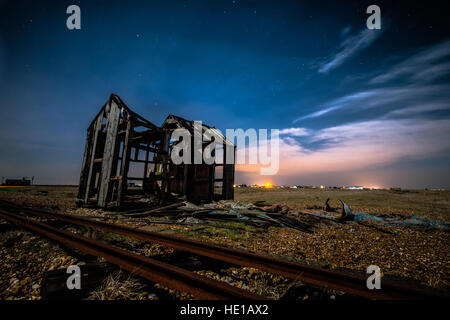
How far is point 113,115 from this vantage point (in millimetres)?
10406

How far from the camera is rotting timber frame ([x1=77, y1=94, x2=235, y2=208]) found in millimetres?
9578

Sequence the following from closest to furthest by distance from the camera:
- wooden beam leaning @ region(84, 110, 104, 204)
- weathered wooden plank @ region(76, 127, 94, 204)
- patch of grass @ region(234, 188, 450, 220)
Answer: wooden beam leaning @ region(84, 110, 104, 204) → weathered wooden plank @ region(76, 127, 94, 204) → patch of grass @ region(234, 188, 450, 220)

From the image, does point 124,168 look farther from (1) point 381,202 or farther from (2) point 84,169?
(1) point 381,202

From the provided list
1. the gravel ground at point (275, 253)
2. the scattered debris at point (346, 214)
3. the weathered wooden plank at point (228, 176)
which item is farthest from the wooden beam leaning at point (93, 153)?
the scattered debris at point (346, 214)

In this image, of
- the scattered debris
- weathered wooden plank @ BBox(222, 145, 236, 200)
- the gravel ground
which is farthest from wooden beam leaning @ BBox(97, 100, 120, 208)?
the scattered debris

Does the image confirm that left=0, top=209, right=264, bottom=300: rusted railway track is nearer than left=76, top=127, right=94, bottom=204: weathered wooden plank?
Yes

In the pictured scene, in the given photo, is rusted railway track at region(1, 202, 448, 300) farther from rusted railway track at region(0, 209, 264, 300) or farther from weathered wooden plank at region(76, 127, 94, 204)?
weathered wooden plank at region(76, 127, 94, 204)

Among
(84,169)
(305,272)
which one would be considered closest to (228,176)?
(84,169)

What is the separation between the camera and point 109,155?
→ 9.91m

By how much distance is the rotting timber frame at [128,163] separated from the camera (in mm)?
9578

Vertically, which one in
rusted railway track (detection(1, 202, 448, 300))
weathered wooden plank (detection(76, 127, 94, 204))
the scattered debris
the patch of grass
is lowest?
the patch of grass

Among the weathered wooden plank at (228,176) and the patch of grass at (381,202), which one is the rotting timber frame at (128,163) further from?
the patch of grass at (381,202)
